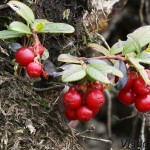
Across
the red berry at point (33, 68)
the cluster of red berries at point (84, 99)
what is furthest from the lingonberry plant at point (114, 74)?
the red berry at point (33, 68)

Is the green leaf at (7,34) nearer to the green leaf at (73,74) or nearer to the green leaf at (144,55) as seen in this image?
the green leaf at (73,74)

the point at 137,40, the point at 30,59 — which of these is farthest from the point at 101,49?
the point at 30,59

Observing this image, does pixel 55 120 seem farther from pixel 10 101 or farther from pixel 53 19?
pixel 53 19

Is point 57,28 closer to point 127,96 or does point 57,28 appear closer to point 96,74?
point 96,74

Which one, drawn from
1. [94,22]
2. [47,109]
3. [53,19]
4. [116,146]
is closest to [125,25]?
[116,146]

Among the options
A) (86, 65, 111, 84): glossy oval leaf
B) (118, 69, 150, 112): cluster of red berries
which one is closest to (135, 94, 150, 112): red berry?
(118, 69, 150, 112): cluster of red berries

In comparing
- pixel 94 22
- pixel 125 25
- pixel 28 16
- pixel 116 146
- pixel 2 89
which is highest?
pixel 28 16
